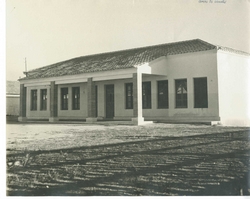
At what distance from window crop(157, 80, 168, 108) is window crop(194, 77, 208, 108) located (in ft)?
4.93

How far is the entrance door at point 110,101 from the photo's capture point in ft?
50.9

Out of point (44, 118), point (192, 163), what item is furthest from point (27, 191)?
point (44, 118)

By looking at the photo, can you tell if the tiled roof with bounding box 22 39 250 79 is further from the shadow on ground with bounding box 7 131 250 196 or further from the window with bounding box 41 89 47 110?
the shadow on ground with bounding box 7 131 250 196

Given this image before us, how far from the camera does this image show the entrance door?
50.9 feet

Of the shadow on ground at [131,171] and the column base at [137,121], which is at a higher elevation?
the column base at [137,121]

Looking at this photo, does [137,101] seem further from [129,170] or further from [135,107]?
[129,170]

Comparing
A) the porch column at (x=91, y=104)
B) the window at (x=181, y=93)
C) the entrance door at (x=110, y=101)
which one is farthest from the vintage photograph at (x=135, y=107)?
the entrance door at (x=110, y=101)

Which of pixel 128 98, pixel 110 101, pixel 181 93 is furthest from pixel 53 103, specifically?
pixel 181 93

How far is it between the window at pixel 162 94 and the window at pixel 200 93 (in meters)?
1.50

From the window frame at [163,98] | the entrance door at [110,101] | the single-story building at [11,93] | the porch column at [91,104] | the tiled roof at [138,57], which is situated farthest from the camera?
the entrance door at [110,101]

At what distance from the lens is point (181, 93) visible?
12828mm

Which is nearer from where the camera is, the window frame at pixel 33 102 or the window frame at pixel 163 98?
the window frame at pixel 163 98

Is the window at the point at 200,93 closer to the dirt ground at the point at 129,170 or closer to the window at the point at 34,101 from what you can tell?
A: the dirt ground at the point at 129,170

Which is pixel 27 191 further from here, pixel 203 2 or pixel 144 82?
pixel 144 82
